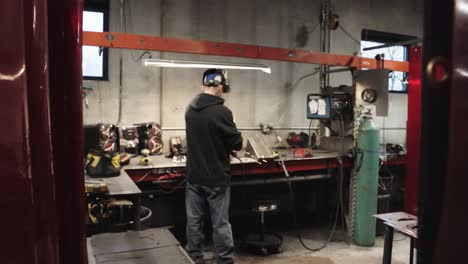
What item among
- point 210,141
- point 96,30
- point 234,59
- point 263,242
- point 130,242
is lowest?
point 263,242

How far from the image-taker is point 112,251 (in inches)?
70.0

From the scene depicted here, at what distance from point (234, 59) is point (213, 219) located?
8.27 ft

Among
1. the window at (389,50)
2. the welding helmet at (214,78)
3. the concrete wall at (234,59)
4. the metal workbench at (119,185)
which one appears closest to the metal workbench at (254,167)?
the metal workbench at (119,185)

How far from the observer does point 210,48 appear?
3309 mm

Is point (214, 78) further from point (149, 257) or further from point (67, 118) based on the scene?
point (67, 118)

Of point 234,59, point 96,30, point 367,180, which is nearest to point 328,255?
point 367,180

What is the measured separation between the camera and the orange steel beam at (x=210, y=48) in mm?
2965

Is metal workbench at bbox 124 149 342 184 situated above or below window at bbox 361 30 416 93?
below

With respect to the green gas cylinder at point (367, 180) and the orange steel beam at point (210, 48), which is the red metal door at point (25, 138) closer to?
the orange steel beam at point (210, 48)

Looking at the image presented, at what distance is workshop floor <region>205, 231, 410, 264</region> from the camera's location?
3604 mm

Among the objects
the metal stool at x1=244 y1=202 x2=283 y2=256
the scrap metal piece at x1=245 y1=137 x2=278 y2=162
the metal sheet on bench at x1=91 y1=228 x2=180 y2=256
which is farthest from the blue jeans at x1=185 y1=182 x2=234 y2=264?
the metal sheet on bench at x1=91 y1=228 x2=180 y2=256

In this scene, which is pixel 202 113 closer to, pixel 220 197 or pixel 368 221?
pixel 220 197

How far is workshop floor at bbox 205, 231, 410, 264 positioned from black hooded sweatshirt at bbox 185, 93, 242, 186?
1.03 meters

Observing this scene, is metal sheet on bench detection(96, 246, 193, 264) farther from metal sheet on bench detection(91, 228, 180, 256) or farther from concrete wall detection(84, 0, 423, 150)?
concrete wall detection(84, 0, 423, 150)
